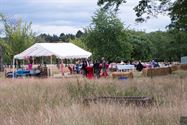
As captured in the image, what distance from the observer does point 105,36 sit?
70188 millimetres

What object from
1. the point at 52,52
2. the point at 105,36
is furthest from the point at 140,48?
the point at 52,52

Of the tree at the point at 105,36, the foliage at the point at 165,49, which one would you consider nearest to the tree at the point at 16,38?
the tree at the point at 105,36

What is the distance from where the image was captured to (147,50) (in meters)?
102

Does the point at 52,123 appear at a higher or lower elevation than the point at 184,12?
lower

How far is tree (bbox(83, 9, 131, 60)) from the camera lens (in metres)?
69.6

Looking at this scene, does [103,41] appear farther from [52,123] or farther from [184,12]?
[52,123]

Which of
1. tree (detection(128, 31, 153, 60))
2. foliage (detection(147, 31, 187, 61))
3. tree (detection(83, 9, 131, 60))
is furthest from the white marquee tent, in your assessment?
foliage (detection(147, 31, 187, 61))

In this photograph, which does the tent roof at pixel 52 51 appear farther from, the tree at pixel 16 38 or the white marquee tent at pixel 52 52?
the tree at pixel 16 38

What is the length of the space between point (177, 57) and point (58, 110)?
103385 mm

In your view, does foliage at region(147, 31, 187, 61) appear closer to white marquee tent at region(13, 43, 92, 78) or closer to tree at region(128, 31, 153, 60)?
tree at region(128, 31, 153, 60)

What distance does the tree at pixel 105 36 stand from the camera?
2739 inches

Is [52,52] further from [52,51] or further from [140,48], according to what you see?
[140,48]

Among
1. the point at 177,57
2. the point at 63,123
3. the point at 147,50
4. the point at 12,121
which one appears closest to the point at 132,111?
the point at 63,123

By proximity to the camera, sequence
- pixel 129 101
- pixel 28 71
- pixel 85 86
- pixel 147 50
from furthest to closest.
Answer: pixel 147 50 → pixel 28 71 → pixel 85 86 → pixel 129 101
